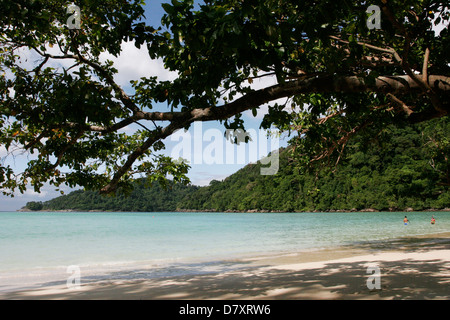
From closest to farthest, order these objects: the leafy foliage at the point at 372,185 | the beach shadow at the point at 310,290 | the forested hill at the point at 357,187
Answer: the beach shadow at the point at 310,290 < the forested hill at the point at 357,187 < the leafy foliage at the point at 372,185

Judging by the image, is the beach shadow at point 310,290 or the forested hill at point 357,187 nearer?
the beach shadow at point 310,290

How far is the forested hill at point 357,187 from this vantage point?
17.7 m

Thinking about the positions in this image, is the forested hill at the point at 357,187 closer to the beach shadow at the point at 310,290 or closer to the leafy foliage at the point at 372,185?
the leafy foliage at the point at 372,185

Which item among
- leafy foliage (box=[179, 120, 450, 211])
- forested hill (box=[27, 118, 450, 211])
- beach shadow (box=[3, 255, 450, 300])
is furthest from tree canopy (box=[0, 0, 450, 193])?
leafy foliage (box=[179, 120, 450, 211])

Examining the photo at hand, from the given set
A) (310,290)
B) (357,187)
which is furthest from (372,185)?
(310,290)

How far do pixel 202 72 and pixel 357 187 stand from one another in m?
72.0

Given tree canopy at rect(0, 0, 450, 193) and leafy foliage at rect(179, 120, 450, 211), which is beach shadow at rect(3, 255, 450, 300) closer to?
tree canopy at rect(0, 0, 450, 193)

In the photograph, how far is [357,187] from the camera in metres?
70.1

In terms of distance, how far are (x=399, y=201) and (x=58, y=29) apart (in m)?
73.5

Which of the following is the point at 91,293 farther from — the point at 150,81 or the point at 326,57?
the point at 326,57

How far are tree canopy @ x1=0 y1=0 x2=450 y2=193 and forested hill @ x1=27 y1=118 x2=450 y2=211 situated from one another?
3405 mm

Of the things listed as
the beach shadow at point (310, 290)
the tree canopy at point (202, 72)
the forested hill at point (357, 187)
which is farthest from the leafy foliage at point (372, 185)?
the tree canopy at point (202, 72)

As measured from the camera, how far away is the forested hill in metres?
17.7

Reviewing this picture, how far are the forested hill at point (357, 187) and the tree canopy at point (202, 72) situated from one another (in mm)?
3405
